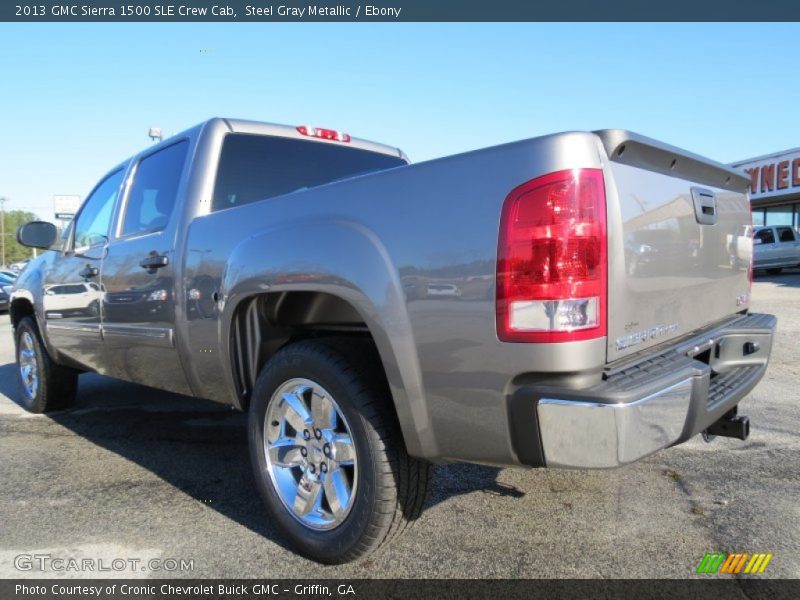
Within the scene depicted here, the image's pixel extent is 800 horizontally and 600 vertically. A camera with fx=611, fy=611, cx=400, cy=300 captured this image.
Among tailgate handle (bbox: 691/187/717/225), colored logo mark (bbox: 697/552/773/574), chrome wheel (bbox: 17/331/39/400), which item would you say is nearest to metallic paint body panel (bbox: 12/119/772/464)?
tailgate handle (bbox: 691/187/717/225)

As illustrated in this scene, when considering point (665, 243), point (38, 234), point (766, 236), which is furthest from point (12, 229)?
point (665, 243)

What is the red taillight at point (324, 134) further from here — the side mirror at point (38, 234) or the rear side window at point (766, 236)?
the rear side window at point (766, 236)

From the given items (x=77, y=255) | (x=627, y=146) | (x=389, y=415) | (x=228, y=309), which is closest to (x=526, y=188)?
(x=627, y=146)

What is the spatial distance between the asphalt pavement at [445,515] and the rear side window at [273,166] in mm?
1636

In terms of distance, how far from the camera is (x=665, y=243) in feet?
7.49

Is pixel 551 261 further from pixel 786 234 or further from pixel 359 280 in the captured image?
pixel 786 234

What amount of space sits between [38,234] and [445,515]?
149 inches

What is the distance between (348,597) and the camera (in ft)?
7.49

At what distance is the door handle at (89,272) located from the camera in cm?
402

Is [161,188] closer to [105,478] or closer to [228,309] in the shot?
[228,309]

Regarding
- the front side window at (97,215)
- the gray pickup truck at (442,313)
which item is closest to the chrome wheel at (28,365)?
the front side window at (97,215)

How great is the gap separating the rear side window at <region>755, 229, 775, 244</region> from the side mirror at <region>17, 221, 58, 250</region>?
23.7 metres

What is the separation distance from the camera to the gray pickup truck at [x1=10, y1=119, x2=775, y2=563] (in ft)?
6.23

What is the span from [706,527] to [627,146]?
5.74ft
